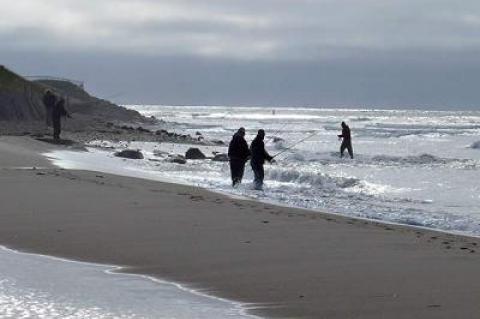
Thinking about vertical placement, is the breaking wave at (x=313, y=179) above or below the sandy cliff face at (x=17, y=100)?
below

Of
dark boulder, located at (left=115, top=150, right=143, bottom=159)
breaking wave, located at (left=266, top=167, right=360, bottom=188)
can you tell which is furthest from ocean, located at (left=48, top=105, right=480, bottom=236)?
dark boulder, located at (left=115, top=150, right=143, bottom=159)

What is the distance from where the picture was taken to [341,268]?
7.93 m

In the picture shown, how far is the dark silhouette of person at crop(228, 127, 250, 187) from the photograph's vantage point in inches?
773

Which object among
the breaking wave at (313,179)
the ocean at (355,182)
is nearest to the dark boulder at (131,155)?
the ocean at (355,182)

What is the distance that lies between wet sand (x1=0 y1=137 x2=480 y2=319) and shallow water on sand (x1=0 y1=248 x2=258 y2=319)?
265 millimetres

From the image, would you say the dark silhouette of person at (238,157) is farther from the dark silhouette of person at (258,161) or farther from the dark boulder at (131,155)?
the dark boulder at (131,155)

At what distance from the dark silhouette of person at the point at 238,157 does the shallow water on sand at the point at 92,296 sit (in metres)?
11.6

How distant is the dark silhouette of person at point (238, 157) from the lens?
773 inches

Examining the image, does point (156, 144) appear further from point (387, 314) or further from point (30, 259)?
point (387, 314)

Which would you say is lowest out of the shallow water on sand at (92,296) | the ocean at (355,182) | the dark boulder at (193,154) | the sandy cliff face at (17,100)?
the shallow water on sand at (92,296)

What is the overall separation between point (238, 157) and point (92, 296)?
43.2ft

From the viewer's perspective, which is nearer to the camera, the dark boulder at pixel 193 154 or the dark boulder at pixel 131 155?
the dark boulder at pixel 131 155

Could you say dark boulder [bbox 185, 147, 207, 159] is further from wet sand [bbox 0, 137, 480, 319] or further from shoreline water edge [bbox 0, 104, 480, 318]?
wet sand [bbox 0, 137, 480, 319]

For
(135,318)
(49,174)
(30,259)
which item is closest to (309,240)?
(30,259)
